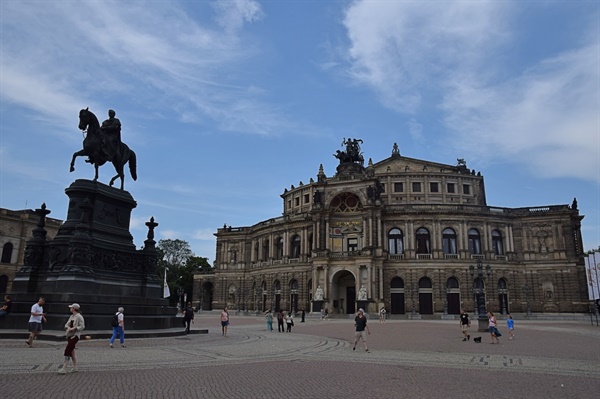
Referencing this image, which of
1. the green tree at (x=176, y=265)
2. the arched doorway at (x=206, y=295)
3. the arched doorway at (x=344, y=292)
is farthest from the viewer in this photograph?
the green tree at (x=176, y=265)

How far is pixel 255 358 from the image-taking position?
14.5 m

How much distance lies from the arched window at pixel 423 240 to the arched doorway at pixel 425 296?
3819 millimetres

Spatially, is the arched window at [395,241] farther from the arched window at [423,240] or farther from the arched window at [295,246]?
the arched window at [295,246]

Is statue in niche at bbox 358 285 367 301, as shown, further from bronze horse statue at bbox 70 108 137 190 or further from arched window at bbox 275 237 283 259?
bronze horse statue at bbox 70 108 137 190

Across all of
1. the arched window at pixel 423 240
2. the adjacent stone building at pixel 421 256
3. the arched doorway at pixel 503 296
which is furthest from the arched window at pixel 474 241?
the arched window at pixel 423 240

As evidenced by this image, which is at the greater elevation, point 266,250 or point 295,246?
point 295,246

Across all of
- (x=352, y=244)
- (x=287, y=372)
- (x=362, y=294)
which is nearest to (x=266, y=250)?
(x=352, y=244)

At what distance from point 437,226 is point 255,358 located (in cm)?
4742

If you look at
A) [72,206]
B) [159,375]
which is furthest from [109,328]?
[159,375]

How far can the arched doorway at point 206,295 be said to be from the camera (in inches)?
3101

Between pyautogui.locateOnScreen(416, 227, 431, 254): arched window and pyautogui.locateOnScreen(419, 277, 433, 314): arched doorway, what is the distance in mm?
3819

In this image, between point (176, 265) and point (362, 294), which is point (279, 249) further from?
point (176, 265)

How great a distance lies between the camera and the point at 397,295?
2240 inches

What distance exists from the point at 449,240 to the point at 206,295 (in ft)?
144
